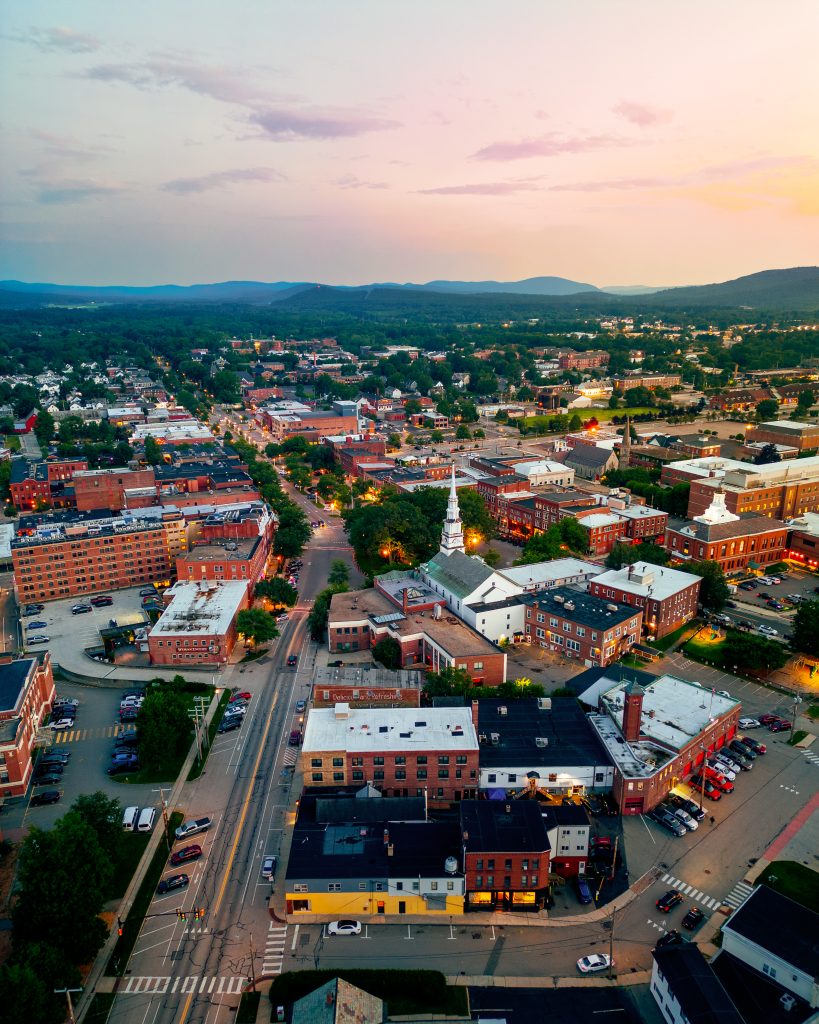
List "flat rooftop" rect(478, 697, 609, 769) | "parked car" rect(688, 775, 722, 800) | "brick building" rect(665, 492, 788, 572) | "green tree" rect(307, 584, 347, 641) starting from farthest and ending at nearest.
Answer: "brick building" rect(665, 492, 788, 572), "green tree" rect(307, 584, 347, 641), "parked car" rect(688, 775, 722, 800), "flat rooftop" rect(478, 697, 609, 769)

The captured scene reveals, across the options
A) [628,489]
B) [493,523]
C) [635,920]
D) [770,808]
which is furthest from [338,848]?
[628,489]

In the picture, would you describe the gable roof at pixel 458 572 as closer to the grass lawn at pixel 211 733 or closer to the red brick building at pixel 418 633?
the red brick building at pixel 418 633

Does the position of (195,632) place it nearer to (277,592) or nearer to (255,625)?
(255,625)

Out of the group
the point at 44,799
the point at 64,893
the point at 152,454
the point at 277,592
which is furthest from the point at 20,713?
the point at 152,454

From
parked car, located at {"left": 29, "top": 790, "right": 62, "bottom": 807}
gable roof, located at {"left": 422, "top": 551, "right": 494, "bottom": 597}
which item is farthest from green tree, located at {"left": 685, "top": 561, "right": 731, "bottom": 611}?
parked car, located at {"left": 29, "top": 790, "right": 62, "bottom": 807}

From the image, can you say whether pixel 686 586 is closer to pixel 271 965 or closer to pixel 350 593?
pixel 350 593

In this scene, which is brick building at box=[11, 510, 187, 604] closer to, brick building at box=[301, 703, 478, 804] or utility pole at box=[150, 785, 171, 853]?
utility pole at box=[150, 785, 171, 853]
